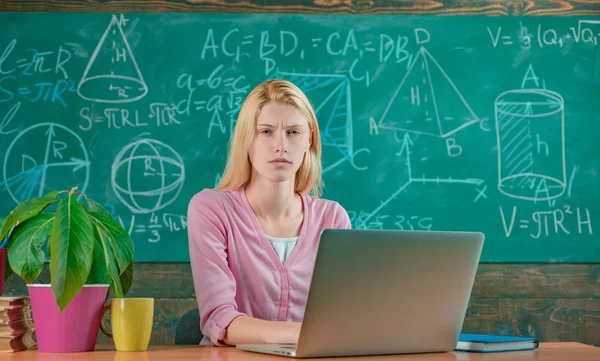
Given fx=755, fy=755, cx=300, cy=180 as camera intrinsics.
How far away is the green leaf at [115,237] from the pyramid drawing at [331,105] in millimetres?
2025

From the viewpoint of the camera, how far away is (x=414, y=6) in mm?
3369

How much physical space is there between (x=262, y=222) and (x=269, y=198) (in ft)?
0.21

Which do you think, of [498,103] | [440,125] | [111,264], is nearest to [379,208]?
[440,125]

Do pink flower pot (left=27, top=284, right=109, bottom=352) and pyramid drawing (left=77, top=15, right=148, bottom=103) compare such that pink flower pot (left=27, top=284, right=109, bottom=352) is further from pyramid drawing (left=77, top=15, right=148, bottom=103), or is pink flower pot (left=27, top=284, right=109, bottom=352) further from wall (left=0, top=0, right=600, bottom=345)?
pyramid drawing (left=77, top=15, right=148, bottom=103)

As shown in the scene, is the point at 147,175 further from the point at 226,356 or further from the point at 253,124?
the point at 226,356

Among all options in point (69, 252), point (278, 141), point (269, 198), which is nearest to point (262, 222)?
point (269, 198)

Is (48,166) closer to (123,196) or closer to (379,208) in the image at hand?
(123,196)

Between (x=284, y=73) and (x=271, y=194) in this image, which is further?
(x=284, y=73)

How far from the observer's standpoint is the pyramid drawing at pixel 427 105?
10.9ft

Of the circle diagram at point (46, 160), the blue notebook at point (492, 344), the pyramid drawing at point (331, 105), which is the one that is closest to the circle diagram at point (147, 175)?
the circle diagram at point (46, 160)

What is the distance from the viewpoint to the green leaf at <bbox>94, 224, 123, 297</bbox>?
50.5 inches

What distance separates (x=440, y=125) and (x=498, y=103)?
11.0 inches

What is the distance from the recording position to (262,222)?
190 centimetres

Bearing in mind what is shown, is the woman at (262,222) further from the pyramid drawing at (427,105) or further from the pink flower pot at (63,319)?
the pyramid drawing at (427,105)
